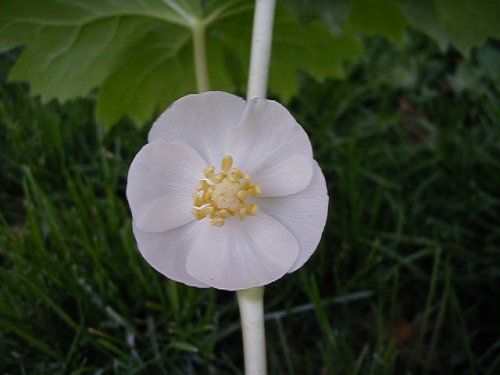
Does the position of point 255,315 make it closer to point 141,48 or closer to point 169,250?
point 169,250

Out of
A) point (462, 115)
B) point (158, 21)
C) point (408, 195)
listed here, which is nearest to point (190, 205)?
point (158, 21)

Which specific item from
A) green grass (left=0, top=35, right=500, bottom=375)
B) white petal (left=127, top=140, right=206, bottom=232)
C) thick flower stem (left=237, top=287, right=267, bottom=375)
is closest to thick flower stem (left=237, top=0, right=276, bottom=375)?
thick flower stem (left=237, top=287, right=267, bottom=375)

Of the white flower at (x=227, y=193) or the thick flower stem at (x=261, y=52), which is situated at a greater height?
the thick flower stem at (x=261, y=52)

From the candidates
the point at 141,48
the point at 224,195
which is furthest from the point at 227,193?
Result: the point at 141,48

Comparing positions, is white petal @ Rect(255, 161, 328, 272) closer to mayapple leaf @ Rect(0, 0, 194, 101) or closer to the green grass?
the green grass

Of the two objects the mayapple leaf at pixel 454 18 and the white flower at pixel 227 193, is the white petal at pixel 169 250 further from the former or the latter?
the mayapple leaf at pixel 454 18

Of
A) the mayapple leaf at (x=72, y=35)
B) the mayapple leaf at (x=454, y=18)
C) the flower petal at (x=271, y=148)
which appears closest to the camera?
the flower petal at (x=271, y=148)

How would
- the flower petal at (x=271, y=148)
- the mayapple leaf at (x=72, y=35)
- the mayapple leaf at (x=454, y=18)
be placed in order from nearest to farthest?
the flower petal at (x=271, y=148), the mayapple leaf at (x=454, y=18), the mayapple leaf at (x=72, y=35)

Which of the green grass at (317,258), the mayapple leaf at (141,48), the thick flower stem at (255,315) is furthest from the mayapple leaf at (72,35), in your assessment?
the thick flower stem at (255,315)
